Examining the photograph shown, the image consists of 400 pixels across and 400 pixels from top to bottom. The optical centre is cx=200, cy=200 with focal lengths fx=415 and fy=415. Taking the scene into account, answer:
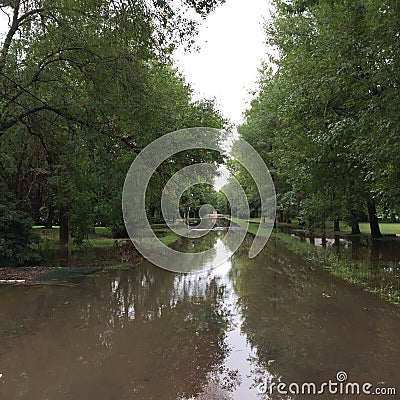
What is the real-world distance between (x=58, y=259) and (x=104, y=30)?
30.3 ft

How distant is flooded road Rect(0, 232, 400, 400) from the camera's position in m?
4.91

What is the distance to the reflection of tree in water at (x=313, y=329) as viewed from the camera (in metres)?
5.32

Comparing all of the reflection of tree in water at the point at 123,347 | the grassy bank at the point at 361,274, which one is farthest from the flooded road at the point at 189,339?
the grassy bank at the point at 361,274

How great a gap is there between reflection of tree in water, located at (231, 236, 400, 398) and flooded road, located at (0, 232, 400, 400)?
0.8 inches

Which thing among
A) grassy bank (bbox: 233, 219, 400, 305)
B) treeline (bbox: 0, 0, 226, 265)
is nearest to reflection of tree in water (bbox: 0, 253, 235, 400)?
grassy bank (bbox: 233, 219, 400, 305)

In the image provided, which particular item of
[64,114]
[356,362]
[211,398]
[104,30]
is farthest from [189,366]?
[64,114]

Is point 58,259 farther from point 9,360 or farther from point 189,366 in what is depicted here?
point 189,366

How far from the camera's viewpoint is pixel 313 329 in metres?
7.07

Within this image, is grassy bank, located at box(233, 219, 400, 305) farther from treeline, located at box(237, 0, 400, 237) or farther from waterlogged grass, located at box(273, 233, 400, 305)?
treeline, located at box(237, 0, 400, 237)

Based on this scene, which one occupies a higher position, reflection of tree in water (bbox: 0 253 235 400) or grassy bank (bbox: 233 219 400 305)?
grassy bank (bbox: 233 219 400 305)

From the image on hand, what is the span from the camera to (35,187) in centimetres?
1675

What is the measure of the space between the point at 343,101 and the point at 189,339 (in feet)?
32.8

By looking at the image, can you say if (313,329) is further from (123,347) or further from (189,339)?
(123,347)

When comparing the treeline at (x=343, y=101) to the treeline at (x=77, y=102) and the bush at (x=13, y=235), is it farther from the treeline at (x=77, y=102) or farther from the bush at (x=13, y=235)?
the bush at (x=13, y=235)
